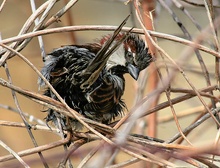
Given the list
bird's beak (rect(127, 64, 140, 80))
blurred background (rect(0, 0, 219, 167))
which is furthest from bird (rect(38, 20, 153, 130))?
blurred background (rect(0, 0, 219, 167))

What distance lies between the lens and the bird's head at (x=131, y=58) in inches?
84.5

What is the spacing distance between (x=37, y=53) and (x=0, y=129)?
0.88 meters

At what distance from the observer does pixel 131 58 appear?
2182 millimetres

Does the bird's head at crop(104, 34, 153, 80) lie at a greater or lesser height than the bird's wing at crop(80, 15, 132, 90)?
greater

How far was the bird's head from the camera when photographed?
2146 mm

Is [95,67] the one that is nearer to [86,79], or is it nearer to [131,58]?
[86,79]

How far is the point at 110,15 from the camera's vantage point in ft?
16.2

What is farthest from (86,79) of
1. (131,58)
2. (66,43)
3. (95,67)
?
(66,43)

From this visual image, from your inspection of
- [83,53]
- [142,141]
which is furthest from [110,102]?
[142,141]

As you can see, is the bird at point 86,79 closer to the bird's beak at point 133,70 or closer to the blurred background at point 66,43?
the bird's beak at point 133,70

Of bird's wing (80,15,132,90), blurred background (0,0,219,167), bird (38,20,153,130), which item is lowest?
bird's wing (80,15,132,90)

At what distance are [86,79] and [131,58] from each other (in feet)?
1.00

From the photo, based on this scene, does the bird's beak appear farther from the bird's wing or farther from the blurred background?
the blurred background

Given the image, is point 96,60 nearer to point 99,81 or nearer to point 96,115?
point 99,81
